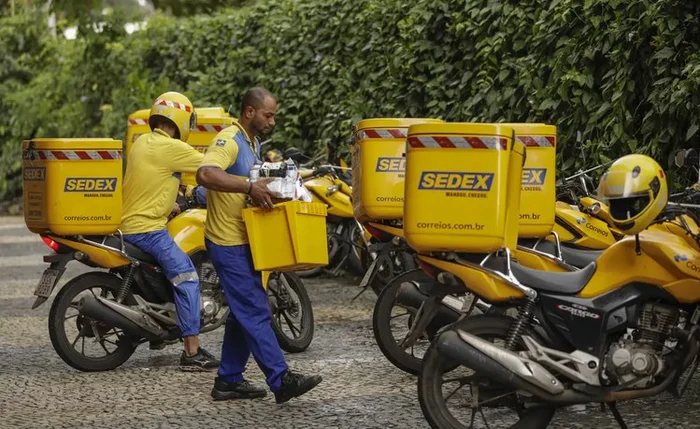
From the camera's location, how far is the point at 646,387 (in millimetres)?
5918

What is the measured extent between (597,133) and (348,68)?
5.00m

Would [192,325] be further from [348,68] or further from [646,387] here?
[348,68]

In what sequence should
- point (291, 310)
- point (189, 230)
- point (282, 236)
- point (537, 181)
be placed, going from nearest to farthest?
1. point (282, 236)
2. point (537, 181)
3. point (291, 310)
4. point (189, 230)

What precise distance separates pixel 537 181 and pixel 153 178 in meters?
2.37

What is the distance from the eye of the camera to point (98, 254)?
8.22m

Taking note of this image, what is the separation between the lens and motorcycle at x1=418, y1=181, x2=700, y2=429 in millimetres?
5867

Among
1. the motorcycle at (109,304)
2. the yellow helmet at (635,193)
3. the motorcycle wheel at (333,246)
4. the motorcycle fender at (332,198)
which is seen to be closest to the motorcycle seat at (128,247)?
the motorcycle at (109,304)

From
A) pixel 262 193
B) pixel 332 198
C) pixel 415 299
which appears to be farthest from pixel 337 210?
pixel 262 193

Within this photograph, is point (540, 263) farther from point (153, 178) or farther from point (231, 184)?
point (153, 178)

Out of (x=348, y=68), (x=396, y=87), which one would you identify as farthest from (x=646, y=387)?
(x=348, y=68)

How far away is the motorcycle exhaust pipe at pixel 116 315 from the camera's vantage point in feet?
26.6

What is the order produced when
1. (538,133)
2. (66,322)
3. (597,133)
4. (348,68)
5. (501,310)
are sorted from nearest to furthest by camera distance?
(501,310)
(538,133)
(66,322)
(597,133)
(348,68)


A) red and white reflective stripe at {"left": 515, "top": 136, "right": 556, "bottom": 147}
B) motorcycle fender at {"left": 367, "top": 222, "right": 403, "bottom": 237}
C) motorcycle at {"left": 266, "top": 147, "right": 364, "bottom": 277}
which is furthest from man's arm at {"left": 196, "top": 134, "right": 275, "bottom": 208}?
motorcycle at {"left": 266, "top": 147, "right": 364, "bottom": 277}

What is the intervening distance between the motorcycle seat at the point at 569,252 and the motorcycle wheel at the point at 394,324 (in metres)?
0.70
